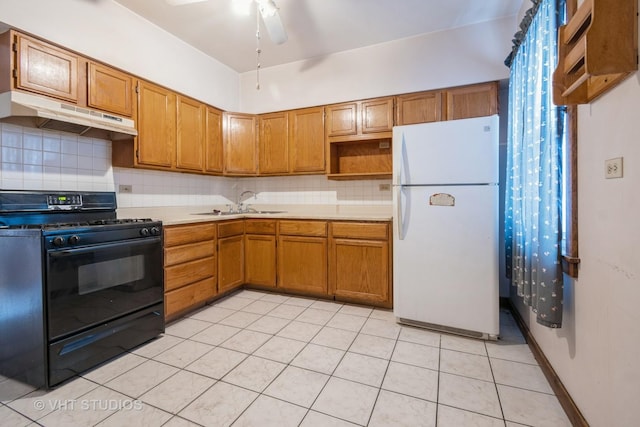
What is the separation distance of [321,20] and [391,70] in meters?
0.86

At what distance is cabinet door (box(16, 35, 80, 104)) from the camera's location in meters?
1.87

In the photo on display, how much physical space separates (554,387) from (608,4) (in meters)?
1.76

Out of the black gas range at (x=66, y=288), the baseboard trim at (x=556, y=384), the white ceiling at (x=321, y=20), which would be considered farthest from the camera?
the white ceiling at (x=321, y=20)

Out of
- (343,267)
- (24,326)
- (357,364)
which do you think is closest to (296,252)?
(343,267)

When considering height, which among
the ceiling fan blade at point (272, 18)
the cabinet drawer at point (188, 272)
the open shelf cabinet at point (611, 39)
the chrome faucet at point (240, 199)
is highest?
the ceiling fan blade at point (272, 18)

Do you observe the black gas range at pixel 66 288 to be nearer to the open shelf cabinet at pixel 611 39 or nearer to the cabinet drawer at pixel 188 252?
the cabinet drawer at pixel 188 252

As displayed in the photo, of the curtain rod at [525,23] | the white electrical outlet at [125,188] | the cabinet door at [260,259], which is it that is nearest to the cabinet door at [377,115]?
the curtain rod at [525,23]

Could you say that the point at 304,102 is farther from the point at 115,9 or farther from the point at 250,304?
the point at 250,304

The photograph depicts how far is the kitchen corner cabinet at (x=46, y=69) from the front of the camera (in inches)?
73.1

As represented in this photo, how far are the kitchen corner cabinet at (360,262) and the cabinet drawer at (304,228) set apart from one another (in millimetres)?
103

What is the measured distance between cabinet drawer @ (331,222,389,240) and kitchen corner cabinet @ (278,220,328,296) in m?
0.14

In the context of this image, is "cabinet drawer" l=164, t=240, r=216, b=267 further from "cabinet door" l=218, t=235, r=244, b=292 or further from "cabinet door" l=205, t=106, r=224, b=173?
"cabinet door" l=205, t=106, r=224, b=173

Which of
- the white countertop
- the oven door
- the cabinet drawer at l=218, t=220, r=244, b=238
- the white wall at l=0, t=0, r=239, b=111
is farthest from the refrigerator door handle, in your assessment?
the white wall at l=0, t=0, r=239, b=111

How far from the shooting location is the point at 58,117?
6.15 feet
